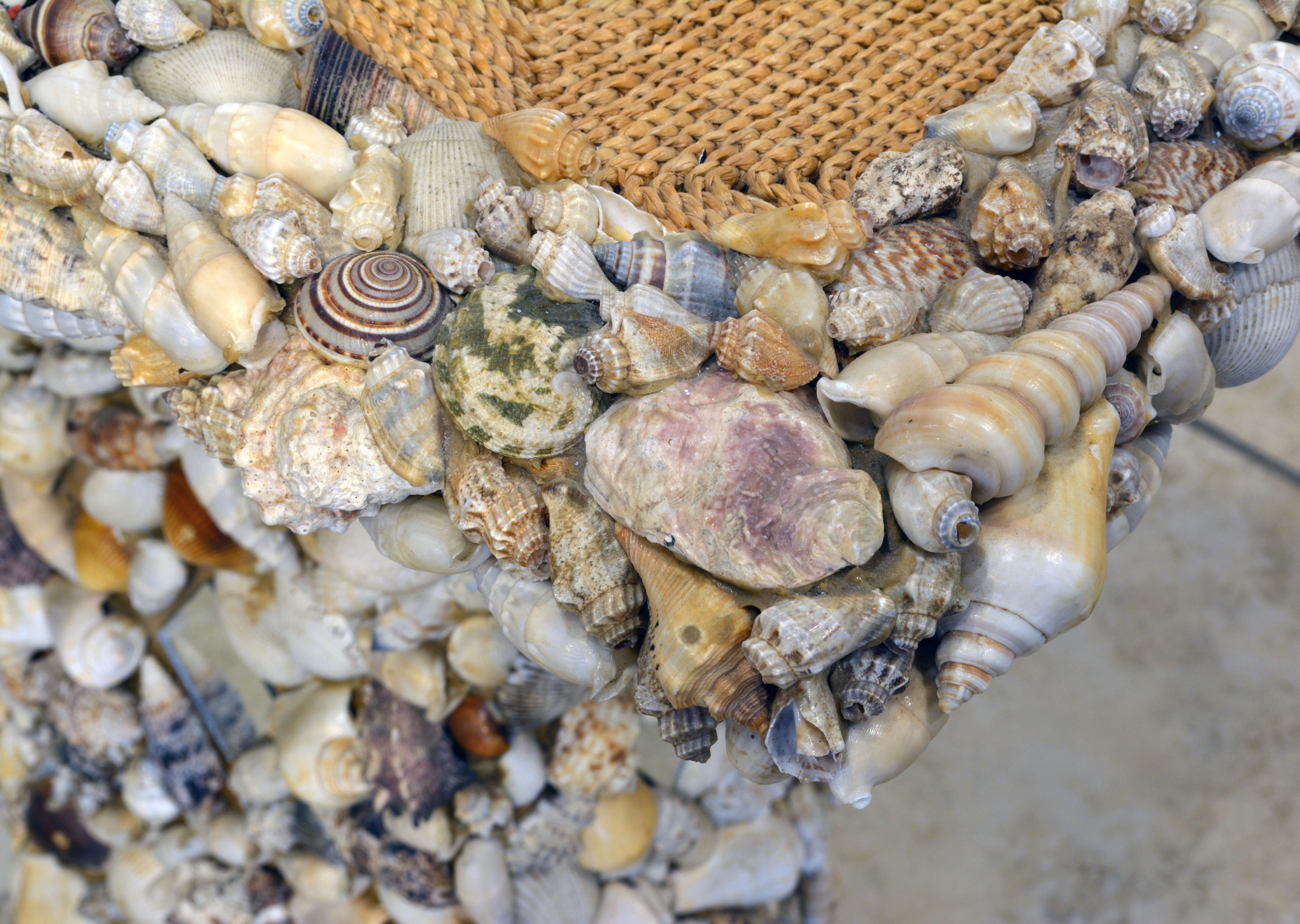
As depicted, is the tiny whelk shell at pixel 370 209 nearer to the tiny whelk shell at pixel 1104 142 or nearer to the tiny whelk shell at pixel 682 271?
the tiny whelk shell at pixel 682 271

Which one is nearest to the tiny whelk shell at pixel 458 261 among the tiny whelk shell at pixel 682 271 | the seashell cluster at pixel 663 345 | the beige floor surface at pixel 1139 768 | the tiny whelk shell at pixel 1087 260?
the seashell cluster at pixel 663 345

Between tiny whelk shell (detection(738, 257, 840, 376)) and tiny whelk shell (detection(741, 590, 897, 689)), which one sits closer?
tiny whelk shell (detection(741, 590, 897, 689))

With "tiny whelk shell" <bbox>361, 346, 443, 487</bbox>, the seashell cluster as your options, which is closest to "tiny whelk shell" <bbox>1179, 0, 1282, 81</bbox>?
the seashell cluster

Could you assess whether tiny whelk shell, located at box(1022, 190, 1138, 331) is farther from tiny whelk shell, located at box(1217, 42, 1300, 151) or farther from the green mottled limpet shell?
the green mottled limpet shell

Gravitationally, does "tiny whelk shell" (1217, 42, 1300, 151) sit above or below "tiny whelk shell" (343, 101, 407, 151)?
above

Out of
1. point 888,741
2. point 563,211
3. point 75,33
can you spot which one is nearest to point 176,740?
point 75,33

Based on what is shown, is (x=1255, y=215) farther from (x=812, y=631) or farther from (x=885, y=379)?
(x=812, y=631)
